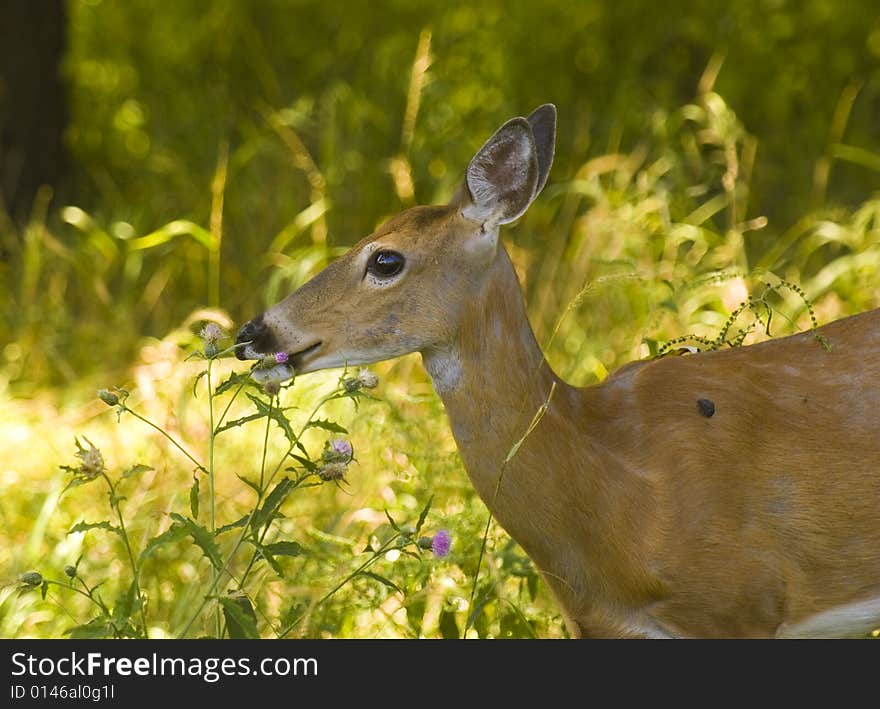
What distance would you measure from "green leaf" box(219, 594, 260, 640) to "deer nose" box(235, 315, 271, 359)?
0.49m

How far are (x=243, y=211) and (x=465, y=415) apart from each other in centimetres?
440

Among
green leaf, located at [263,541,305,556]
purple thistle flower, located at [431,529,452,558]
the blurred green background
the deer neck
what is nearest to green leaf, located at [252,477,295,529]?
green leaf, located at [263,541,305,556]

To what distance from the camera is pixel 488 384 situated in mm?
3271

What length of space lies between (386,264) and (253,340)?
0.31 m

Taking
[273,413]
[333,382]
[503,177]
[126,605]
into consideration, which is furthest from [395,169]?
[273,413]

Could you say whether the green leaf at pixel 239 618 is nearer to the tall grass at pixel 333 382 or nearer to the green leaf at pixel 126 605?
the tall grass at pixel 333 382

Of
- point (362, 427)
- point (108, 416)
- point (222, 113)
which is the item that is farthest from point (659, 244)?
point (222, 113)

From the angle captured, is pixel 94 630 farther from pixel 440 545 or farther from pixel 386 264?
pixel 386 264

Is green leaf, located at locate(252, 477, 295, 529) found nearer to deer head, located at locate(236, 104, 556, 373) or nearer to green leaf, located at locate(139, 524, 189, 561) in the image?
green leaf, located at locate(139, 524, 189, 561)

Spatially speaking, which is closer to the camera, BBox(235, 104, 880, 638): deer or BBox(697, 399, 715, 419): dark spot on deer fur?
BBox(235, 104, 880, 638): deer

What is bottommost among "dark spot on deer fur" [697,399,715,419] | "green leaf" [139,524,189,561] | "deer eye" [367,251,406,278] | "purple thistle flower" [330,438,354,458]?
"green leaf" [139,524,189,561]

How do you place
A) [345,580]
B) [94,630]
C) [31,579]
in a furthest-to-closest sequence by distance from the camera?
[345,580]
[94,630]
[31,579]

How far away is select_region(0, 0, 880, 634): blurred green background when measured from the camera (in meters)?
5.37

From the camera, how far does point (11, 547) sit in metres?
4.64
